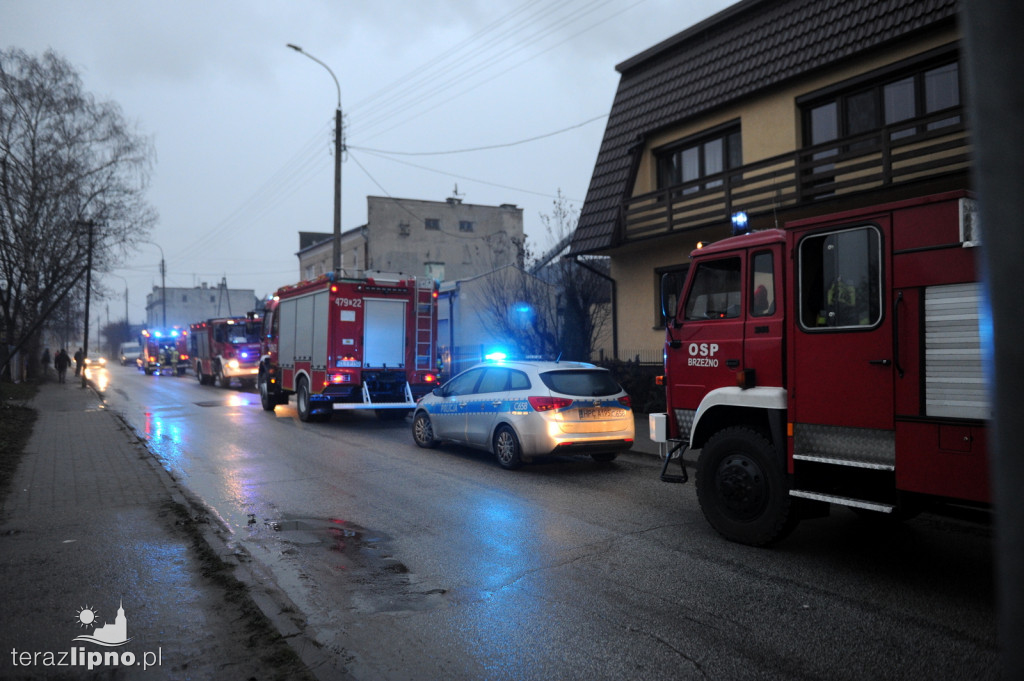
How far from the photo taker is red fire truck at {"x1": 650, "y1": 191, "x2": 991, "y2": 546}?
4.79 metres

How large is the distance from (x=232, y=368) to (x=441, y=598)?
28.6 meters

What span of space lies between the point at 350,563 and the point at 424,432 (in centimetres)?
652

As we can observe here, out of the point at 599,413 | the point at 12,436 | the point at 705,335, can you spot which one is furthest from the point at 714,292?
the point at 12,436

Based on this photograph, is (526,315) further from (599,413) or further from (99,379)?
(99,379)

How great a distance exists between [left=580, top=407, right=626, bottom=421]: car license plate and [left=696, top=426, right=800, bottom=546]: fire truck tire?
130 inches

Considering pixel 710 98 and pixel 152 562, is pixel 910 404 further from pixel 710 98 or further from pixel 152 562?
pixel 710 98

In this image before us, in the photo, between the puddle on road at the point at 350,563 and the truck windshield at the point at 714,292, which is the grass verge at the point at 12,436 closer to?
the puddle on road at the point at 350,563

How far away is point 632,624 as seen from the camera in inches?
177

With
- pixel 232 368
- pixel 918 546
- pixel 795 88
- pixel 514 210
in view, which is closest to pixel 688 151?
pixel 795 88

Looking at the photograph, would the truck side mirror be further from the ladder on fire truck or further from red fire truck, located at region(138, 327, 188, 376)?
red fire truck, located at region(138, 327, 188, 376)

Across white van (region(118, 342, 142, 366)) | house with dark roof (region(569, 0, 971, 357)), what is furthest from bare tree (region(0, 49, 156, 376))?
white van (region(118, 342, 142, 366))

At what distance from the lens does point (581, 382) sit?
1009 centimetres

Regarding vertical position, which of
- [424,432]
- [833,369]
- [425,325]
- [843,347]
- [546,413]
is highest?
[425,325]

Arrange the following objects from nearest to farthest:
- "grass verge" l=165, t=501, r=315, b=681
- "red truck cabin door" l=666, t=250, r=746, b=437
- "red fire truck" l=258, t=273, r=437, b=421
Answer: "grass verge" l=165, t=501, r=315, b=681, "red truck cabin door" l=666, t=250, r=746, b=437, "red fire truck" l=258, t=273, r=437, b=421
